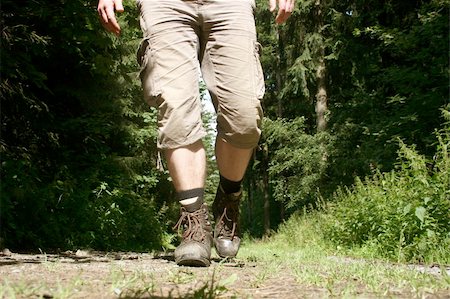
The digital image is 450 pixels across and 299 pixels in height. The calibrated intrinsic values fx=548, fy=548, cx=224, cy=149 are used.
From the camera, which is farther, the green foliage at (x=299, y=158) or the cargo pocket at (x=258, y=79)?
the green foliage at (x=299, y=158)

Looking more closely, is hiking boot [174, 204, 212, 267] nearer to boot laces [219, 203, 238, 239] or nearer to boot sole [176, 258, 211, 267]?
boot sole [176, 258, 211, 267]

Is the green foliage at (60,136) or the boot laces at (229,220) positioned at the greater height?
the boot laces at (229,220)

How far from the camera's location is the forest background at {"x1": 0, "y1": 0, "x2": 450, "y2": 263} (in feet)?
19.1

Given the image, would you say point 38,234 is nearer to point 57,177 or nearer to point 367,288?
point 57,177

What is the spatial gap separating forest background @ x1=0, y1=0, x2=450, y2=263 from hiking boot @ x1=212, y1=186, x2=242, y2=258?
85.3 inches

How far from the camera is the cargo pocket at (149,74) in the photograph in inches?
120

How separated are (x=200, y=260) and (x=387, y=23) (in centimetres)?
1148

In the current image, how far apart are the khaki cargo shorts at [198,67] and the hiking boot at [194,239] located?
39 centimetres

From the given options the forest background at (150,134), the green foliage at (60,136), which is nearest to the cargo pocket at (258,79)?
the forest background at (150,134)

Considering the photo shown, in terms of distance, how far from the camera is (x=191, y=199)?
115 inches

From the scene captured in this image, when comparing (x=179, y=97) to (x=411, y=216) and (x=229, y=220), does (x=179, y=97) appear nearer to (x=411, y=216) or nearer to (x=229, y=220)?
(x=229, y=220)

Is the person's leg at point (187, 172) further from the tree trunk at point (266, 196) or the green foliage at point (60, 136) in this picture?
the tree trunk at point (266, 196)

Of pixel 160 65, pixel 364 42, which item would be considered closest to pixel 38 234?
pixel 160 65

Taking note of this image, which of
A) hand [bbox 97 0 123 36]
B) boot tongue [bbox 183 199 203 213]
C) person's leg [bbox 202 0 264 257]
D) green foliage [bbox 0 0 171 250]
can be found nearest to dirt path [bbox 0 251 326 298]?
boot tongue [bbox 183 199 203 213]
